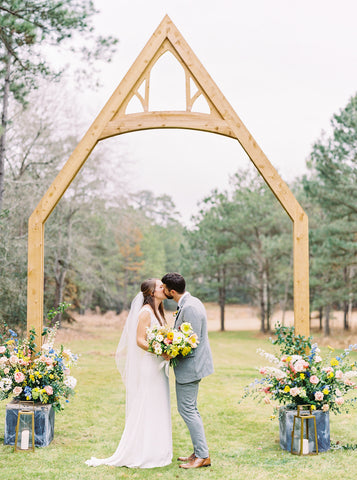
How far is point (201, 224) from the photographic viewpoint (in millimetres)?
23828

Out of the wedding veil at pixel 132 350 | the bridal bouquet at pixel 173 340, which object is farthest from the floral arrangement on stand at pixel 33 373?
the bridal bouquet at pixel 173 340

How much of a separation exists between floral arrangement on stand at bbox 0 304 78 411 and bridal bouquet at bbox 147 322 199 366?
1.29m

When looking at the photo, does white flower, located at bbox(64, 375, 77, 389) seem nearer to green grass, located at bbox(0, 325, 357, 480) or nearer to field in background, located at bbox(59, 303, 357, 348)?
green grass, located at bbox(0, 325, 357, 480)

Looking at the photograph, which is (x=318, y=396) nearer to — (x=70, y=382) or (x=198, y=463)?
(x=198, y=463)

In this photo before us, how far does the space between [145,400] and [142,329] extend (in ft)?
2.10

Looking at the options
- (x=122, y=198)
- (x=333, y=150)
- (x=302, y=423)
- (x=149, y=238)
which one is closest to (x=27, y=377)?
(x=302, y=423)

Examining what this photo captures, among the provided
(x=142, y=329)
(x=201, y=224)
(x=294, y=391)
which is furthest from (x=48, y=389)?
(x=201, y=224)

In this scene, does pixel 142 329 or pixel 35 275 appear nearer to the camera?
pixel 142 329

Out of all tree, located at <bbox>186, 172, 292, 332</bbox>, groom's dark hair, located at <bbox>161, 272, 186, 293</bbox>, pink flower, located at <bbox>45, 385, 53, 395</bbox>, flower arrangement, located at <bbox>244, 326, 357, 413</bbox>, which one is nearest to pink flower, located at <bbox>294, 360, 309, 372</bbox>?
flower arrangement, located at <bbox>244, 326, 357, 413</bbox>

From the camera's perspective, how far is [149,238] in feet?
102

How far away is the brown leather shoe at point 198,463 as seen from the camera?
15.8 feet

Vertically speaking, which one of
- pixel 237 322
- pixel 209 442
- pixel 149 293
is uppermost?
pixel 149 293

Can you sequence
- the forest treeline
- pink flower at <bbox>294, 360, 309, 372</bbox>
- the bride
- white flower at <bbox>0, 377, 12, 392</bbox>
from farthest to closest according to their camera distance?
the forest treeline → white flower at <bbox>0, 377, 12, 392</bbox> → pink flower at <bbox>294, 360, 309, 372</bbox> → the bride

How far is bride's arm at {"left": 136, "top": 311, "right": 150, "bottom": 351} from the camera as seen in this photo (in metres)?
4.84
